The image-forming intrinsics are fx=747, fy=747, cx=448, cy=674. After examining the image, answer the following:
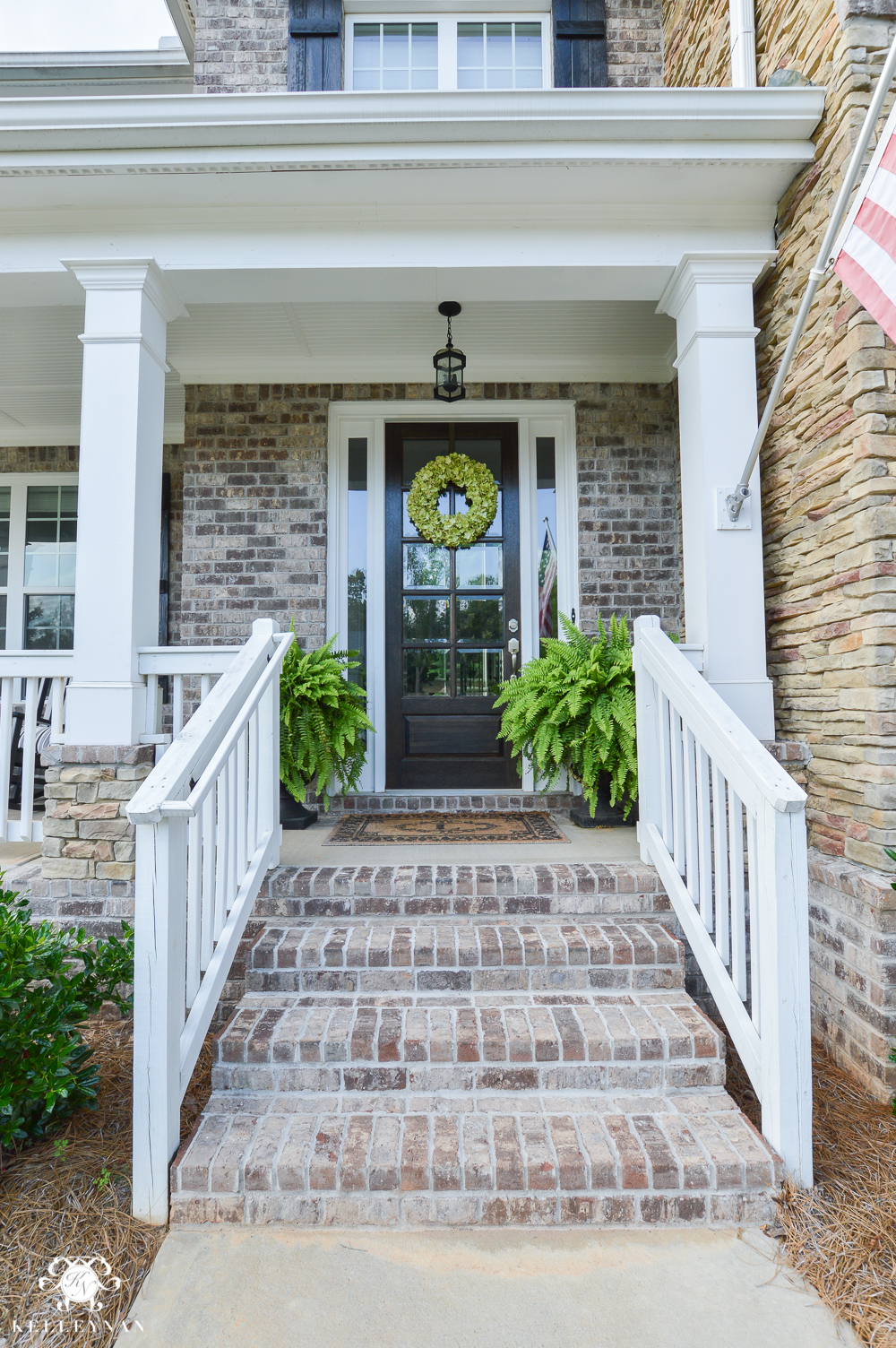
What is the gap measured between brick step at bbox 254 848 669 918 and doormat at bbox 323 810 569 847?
0.56 m

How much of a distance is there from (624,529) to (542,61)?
265 cm

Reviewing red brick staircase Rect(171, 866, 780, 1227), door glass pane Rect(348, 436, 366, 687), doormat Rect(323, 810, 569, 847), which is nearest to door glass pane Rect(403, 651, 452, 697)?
door glass pane Rect(348, 436, 366, 687)

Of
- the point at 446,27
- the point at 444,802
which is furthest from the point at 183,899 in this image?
the point at 446,27

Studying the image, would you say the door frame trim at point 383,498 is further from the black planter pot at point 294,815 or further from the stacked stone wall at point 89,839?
the stacked stone wall at point 89,839

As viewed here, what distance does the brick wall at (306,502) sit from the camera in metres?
4.24

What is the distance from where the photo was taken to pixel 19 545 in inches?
210

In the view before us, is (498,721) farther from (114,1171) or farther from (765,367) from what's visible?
(114,1171)

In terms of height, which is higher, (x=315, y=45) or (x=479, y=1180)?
(x=315, y=45)

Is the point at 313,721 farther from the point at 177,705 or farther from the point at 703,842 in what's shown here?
the point at 703,842

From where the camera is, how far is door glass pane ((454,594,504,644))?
4.33m

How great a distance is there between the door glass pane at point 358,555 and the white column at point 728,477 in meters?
2.05

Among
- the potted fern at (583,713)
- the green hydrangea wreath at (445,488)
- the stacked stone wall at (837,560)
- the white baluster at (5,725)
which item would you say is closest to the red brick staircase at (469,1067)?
the stacked stone wall at (837,560)

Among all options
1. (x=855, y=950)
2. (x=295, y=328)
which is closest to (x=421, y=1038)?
(x=855, y=950)

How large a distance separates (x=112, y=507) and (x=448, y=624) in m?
1.99
